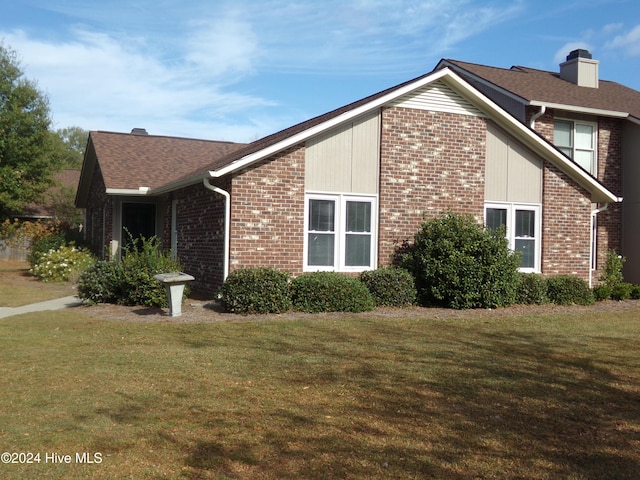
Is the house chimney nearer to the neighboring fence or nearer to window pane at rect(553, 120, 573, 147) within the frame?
window pane at rect(553, 120, 573, 147)

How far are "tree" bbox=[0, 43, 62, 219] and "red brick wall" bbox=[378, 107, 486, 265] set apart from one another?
985 inches

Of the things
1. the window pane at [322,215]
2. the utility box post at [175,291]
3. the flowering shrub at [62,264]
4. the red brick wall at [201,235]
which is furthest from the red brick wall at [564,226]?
the flowering shrub at [62,264]

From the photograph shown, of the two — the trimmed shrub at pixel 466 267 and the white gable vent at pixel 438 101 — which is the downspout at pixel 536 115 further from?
the trimmed shrub at pixel 466 267

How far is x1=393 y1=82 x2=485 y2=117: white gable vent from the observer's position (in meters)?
14.4

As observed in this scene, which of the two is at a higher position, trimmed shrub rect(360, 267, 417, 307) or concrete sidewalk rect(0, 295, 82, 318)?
trimmed shrub rect(360, 267, 417, 307)

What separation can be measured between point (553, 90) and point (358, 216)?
9159mm

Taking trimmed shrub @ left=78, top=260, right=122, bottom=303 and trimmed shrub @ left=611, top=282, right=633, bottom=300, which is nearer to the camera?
trimmed shrub @ left=78, top=260, right=122, bottom=303

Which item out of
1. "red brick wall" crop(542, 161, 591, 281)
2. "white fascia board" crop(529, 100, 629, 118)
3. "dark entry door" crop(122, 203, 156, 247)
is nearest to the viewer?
"red brick wall" crop(542, 161, 591, 281)

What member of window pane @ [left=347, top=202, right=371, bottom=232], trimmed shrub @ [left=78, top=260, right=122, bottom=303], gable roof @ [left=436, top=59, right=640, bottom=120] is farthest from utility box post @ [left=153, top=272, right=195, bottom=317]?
gable roof @ [left=436, top=59, right=640, bottom=120]

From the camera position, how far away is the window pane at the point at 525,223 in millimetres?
15750

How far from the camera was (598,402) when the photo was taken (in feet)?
21.1

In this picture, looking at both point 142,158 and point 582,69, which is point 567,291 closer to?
point 582,69

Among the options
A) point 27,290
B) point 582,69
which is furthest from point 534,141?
point 27,290

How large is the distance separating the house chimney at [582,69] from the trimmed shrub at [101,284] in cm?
1623
